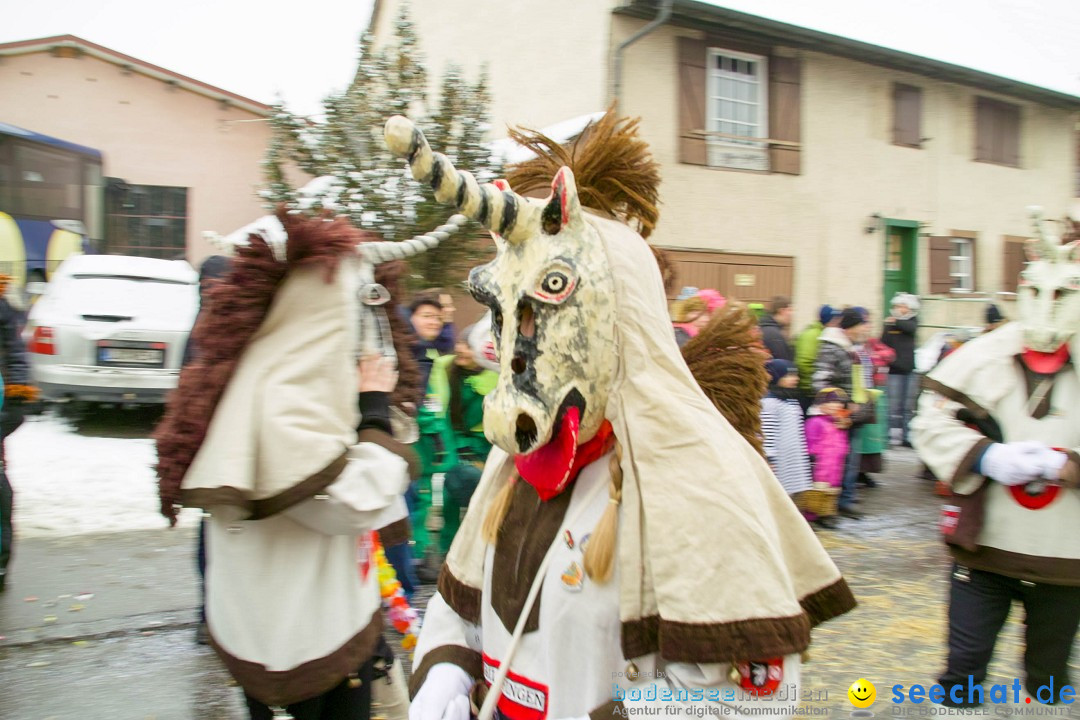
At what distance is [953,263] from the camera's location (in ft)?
52.3

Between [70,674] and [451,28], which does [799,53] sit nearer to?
[451,28]

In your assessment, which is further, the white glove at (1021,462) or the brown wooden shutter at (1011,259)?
the brown wooden shutter at (1011,259)

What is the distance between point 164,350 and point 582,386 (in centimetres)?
793

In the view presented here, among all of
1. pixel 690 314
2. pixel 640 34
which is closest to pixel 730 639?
pixel 690 314

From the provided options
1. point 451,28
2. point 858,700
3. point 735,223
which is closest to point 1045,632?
point 858,700

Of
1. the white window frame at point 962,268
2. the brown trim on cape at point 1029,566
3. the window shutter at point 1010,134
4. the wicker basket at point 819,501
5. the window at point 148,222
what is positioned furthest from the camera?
the window at point 148,222

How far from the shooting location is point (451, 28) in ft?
50.6

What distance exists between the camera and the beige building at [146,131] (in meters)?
17.1

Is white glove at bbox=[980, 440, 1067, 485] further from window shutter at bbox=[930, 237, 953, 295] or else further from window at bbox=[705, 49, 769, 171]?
window shutter at bbox=[930, 237, 953, 295]

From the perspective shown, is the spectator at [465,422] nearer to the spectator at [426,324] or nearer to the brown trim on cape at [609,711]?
the spectator at [426,324]

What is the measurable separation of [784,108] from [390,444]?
12.8 metres

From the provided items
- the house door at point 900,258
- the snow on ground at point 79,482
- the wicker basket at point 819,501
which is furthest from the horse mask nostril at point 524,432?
the house door at point 900,258

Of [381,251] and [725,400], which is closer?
[725,400]

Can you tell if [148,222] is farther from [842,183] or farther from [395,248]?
[395,248]
